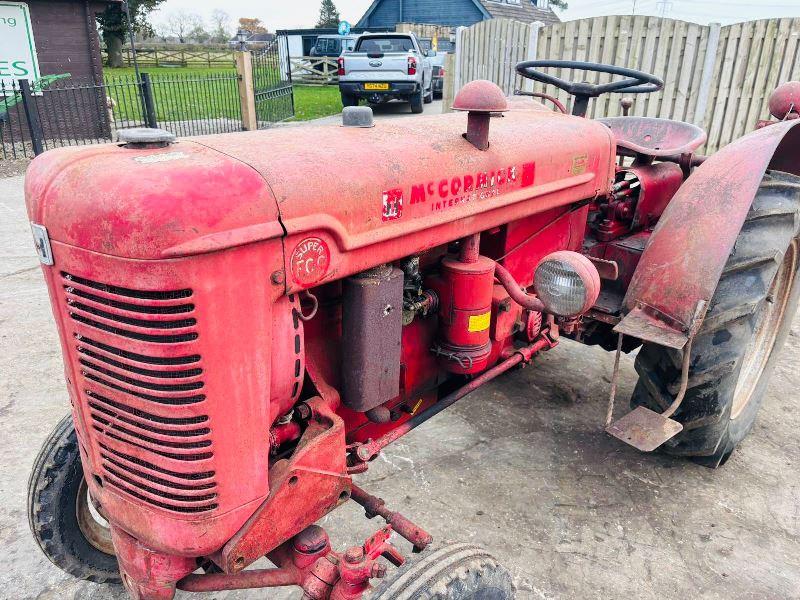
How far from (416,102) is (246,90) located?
455cm

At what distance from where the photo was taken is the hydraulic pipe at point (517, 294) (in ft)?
6.94

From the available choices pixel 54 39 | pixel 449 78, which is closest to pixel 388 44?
pixel 449 78

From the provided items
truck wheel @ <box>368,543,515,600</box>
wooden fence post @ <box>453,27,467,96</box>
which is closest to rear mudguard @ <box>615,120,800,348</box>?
truck wheel @ <box>368,543,515,600</box>

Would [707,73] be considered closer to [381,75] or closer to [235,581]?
[381,75]

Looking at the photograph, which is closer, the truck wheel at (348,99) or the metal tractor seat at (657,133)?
the metal tractor seat at (657,133)

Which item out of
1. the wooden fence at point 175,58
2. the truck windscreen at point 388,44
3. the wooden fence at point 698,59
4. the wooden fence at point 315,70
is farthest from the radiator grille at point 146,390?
the wooden fence at point 175,58

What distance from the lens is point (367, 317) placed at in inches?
70.6

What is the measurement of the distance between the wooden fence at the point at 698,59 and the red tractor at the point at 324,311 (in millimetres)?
6027

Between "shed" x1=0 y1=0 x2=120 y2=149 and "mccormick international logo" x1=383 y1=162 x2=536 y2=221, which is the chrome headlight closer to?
"mccormick international logo" x1=383 y1=162 x2=536 y2=221

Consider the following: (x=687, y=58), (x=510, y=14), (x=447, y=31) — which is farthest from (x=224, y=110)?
(x=510, y=14)

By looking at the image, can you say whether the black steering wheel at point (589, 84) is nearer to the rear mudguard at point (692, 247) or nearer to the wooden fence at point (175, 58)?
the rear mudguard at point (692, 247)

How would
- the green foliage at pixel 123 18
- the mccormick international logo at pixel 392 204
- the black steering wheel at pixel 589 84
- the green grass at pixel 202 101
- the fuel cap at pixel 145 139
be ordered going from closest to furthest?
the fuel cap at pixel 145 139, the mccormick international logo at pixel 392 204, the black steering wheel at pixel 589 84, the green grass at pixel 202 101, the green foliage at pixel 123 18

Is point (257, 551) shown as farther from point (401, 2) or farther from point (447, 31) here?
point (401, 2)

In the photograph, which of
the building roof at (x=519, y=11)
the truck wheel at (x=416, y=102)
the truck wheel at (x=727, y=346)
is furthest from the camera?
the building roof at (x=519, y=11)
